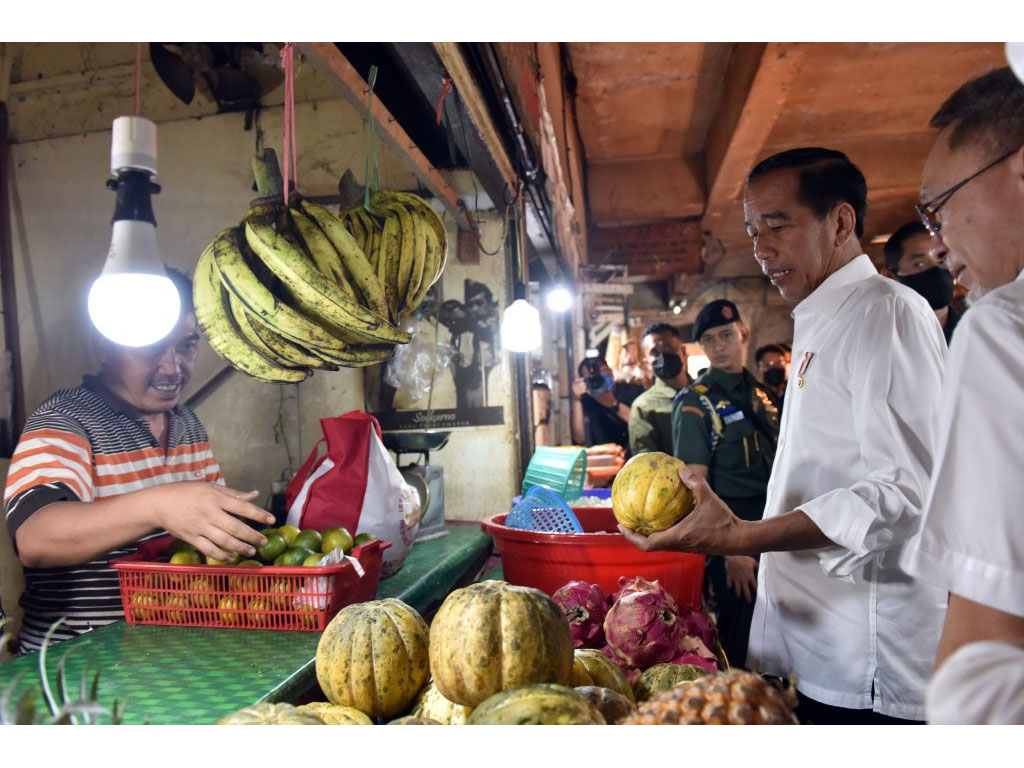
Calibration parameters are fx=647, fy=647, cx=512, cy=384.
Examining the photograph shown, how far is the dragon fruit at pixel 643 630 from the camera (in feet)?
5.10

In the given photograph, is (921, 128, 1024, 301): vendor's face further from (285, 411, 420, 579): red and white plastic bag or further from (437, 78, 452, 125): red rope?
(285, 411, 420, 579): red and white plastic bag

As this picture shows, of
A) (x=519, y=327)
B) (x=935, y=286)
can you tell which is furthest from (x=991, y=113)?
(x=519, y=327)

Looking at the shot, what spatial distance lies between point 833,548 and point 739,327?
224 cm

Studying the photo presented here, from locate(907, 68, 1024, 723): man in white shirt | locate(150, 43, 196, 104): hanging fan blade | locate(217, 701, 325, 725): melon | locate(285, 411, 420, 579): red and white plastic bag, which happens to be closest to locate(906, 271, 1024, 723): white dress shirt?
locate(907, 68, 1024, 723): man in white shirt

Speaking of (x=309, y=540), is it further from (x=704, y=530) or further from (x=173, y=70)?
(x=173, y=70)

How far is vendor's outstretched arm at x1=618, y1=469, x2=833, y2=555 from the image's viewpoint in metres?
1.57

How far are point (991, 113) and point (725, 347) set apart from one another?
2542 mm

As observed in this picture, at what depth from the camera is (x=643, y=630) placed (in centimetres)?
156

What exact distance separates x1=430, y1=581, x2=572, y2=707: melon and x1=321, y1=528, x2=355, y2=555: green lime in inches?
35.4

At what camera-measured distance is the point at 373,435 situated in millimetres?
2375

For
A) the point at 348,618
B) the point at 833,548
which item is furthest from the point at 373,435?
the point at 833,548

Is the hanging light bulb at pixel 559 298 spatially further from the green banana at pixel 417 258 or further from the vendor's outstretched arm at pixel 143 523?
the vendor's outstretched arm at pixel 143 523

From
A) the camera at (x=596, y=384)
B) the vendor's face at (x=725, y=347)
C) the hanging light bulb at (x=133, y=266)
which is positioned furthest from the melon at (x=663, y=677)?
the camera at (x=596, y=384)
